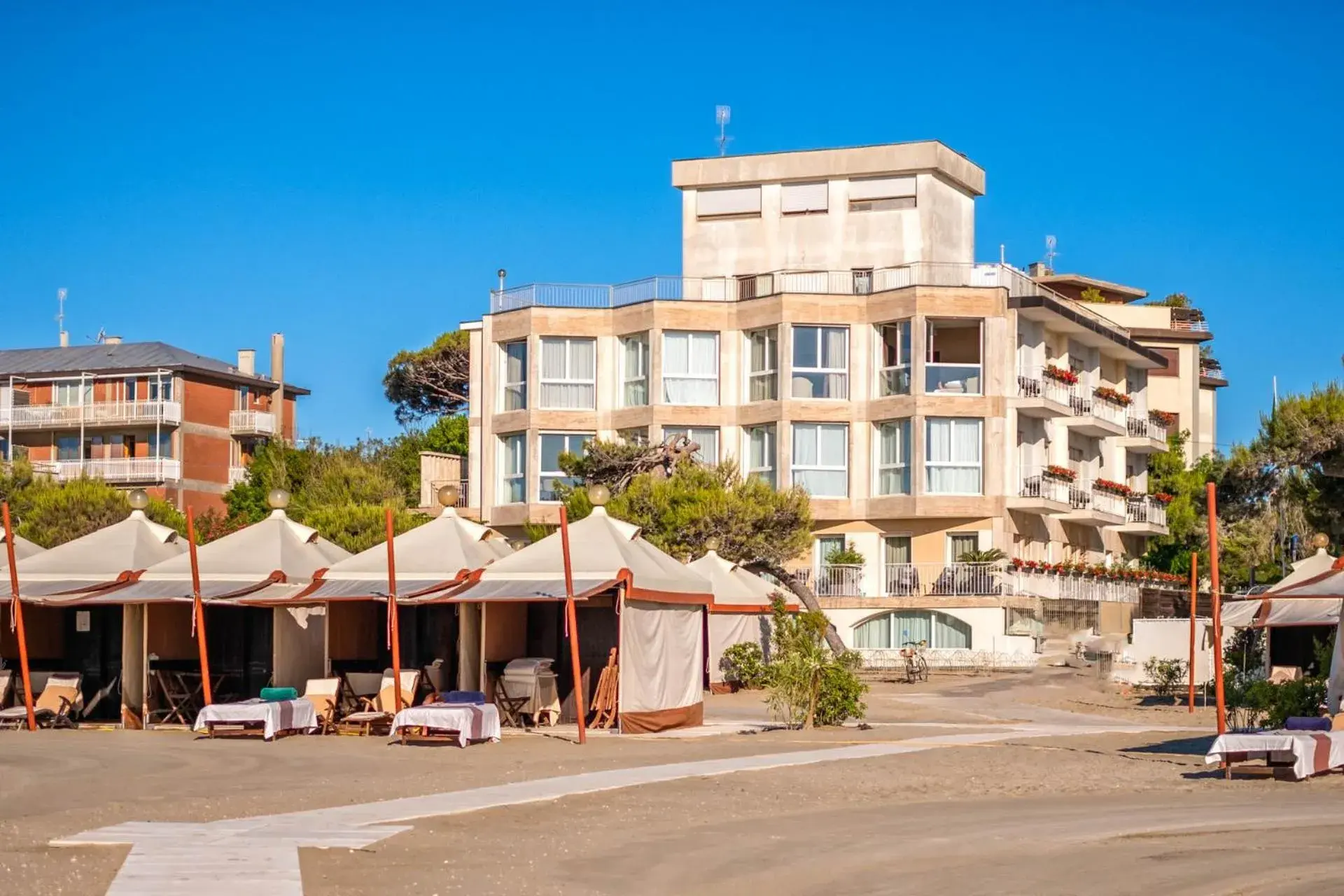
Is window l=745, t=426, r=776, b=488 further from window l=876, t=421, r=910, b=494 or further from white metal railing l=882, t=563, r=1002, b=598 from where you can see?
white metal railing l=882, t=563, r=1002, b=598

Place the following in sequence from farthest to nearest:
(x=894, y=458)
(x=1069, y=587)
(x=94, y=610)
A: (x=894, y=458), (x=1069, y=587), (x=94, y=610)

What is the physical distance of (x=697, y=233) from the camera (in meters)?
59.2

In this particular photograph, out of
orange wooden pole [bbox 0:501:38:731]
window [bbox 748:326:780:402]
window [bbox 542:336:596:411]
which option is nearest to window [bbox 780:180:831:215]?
window [bbox 748:326:780:402]

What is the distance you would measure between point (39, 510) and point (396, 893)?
160 feet

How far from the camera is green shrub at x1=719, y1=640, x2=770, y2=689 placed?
38938mm

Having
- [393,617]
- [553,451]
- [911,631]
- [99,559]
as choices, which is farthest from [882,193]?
[393,617]

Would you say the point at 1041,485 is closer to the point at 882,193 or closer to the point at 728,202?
the point at 882,193

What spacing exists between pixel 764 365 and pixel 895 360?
12.3ft

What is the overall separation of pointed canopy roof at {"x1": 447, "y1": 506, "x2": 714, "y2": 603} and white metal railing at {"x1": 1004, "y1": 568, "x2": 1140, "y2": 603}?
2286 cm

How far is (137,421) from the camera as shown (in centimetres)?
7744

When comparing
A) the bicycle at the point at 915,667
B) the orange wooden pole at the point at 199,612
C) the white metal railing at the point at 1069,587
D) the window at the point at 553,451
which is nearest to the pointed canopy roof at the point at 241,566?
the orange wooden pole at the point at 199,612

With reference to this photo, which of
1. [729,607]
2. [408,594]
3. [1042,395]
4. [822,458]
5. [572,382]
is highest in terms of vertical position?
[572,382]

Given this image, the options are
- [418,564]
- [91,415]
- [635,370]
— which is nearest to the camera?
[418,564]

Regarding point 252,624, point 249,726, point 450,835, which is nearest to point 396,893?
point 450,835
